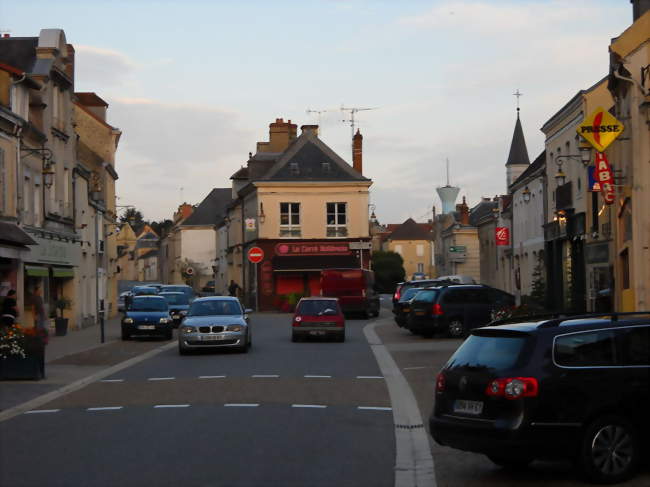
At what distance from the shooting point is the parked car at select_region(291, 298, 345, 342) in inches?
1233

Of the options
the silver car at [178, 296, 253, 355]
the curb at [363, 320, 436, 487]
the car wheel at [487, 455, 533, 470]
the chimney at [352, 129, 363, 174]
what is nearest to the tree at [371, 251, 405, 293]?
the chimney at [352, 129, 363, 174]

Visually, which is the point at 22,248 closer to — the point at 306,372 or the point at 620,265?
the point at 306,372

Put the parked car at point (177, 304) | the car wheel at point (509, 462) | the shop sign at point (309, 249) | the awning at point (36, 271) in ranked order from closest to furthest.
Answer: the car wheel at point (509, 462), the awning at point (36, 271), the parked car at point (177, 304), the shop sign at point (309, 249)

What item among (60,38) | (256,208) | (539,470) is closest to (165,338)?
(60,38)

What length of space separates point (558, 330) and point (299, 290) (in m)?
54.4

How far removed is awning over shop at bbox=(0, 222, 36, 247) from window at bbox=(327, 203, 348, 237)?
114 ft

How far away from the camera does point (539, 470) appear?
10.1 m

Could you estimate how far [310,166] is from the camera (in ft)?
215

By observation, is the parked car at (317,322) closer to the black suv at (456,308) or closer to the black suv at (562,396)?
the black suv at (456,308)

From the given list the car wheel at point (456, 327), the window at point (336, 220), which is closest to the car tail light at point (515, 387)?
the car wheel at point (456, 327)

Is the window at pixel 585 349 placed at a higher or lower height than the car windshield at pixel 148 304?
lower

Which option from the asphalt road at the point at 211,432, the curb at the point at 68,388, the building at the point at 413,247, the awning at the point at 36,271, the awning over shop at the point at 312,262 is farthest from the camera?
the building at the point at 413,247

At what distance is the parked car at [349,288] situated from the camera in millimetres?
47531

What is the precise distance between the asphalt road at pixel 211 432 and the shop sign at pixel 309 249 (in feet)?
137
